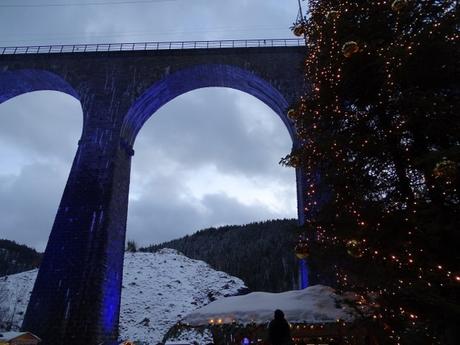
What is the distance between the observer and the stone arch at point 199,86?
1754 cm

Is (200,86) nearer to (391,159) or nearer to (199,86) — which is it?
(199,86)

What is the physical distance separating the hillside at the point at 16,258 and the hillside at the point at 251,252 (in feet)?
53.1

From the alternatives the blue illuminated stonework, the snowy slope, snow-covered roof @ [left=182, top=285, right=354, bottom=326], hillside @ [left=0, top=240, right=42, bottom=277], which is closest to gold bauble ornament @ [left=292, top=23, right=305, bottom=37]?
snow-covered roof @ [left=182, top=285, right=354, bottom=326]

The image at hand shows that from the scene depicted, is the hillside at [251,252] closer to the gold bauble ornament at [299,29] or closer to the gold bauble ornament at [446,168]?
the gold bauble ornament at [299,29]

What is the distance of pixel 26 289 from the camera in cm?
3200

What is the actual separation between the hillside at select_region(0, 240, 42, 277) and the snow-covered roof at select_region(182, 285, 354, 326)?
150ft

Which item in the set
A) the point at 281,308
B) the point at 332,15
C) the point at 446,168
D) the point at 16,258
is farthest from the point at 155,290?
the point at 446,168

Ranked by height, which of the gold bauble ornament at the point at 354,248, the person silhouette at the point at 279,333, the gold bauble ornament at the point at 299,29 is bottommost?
the person silhouette at the point at 279,333

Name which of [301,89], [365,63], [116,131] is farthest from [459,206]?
[116,131]

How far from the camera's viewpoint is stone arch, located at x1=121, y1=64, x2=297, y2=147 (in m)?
17.5

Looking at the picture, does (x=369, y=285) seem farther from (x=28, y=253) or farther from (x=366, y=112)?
(x=28, y=253)

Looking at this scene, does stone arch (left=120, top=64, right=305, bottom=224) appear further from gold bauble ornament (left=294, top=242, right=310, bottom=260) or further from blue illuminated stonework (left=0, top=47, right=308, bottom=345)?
gold bauble ornament (left=294, top=242, right=310, bottom=260)

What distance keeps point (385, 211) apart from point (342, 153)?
4.50 feet

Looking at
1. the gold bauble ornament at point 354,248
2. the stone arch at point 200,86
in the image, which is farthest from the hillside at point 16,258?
the gold bauble ornament at point 354,248
